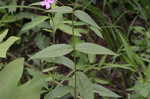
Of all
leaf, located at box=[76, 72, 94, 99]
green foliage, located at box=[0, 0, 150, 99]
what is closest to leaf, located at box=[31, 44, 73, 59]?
green foliage, located at box=[0, 0, 150, 99]

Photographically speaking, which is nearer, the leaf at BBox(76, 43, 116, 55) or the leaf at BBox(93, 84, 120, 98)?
the leaf at BBox(76, 43, 116, 55)

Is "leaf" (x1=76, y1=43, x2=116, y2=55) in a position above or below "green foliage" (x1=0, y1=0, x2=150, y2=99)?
above

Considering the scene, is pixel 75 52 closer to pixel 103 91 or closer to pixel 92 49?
pixel 92 49

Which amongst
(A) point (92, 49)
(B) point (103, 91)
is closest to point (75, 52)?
(A) point (92, 49)

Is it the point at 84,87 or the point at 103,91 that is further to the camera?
the point at 103,91

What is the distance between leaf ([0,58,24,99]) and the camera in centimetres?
121

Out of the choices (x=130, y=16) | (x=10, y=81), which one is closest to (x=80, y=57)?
(x=10, y=81)

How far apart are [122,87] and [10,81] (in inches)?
41.5

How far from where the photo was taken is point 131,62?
180cm

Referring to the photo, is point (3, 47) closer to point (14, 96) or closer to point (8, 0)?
point (14, 96)

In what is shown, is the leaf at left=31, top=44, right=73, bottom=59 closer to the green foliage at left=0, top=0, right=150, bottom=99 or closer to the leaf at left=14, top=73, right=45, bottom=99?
the green foliage at left=0, top=0, right=150, bottom=99

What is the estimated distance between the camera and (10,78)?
1226mm

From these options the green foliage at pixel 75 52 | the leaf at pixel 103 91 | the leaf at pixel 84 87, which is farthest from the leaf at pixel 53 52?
the leaf at pixel 103 91

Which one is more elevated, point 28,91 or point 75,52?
point 75,52
